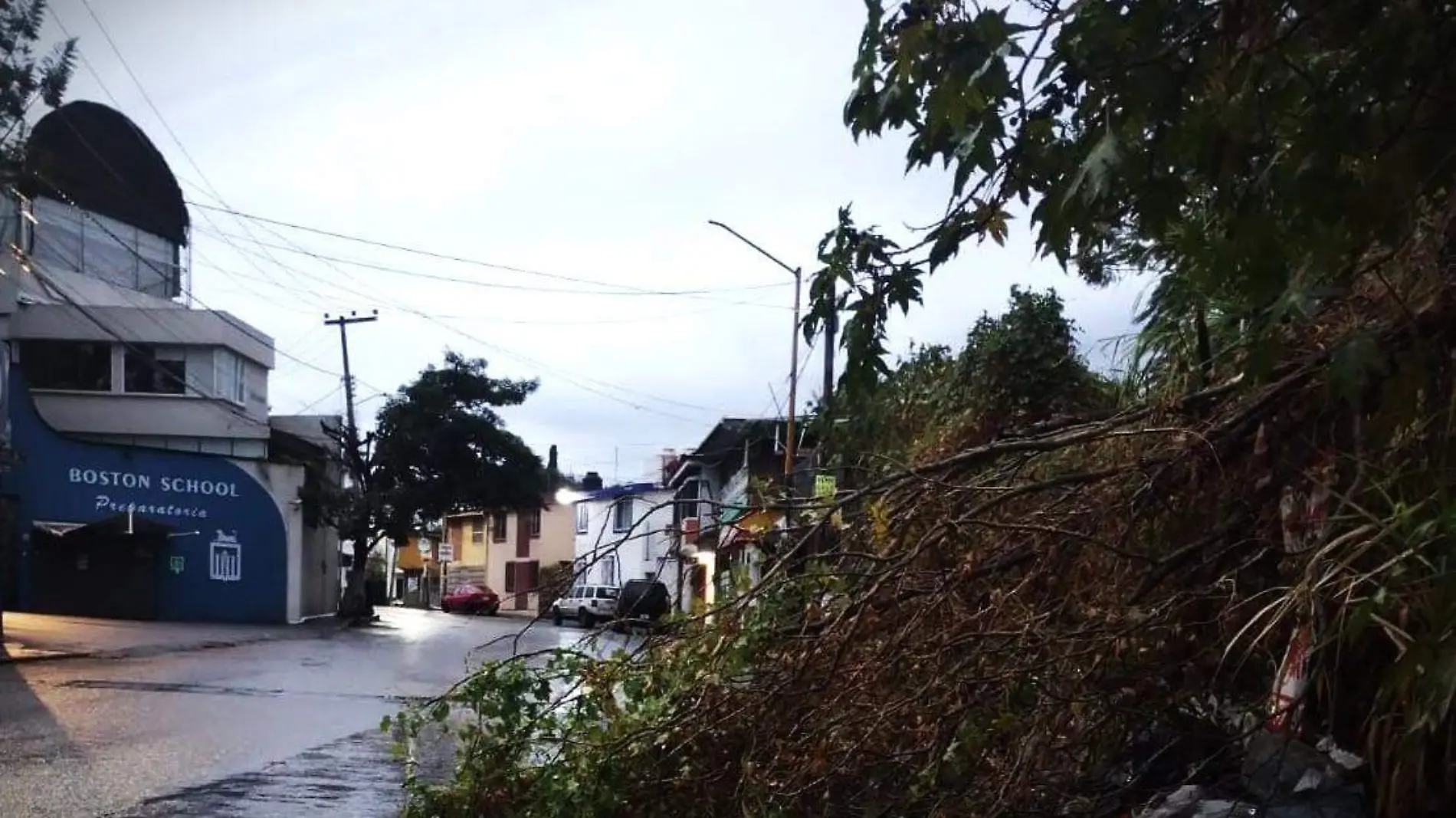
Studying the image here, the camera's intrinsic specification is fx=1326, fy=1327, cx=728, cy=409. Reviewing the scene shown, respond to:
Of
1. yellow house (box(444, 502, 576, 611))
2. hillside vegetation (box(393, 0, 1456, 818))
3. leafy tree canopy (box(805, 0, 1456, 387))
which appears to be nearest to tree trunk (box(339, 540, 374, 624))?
yellow house (box(444, 502, 576, 611))

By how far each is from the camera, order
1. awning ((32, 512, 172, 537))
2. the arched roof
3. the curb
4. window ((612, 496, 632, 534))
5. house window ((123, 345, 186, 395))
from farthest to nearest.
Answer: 1. the arched roof
2. house window ((123, 345, 186, 395))
3. awning ((32, 512, 172, 537))
4. the curb
5. window ((612, 496, 632, 534))

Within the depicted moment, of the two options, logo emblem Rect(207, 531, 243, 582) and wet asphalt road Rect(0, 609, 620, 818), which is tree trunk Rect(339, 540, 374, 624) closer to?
logo emblem Rect(207, 531, 243, 582)

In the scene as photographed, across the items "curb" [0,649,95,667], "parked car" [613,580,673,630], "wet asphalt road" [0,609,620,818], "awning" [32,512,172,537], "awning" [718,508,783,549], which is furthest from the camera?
"awning" [32,512,172,537]

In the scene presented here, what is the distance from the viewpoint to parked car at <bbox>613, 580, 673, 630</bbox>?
19.5 feet

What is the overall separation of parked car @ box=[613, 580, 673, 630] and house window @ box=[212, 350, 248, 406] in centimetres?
3309

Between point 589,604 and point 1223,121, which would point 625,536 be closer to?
point 1223,121

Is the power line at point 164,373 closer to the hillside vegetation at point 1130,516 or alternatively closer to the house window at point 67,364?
the house window at point 67,364

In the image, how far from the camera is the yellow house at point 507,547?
6950 centimetres

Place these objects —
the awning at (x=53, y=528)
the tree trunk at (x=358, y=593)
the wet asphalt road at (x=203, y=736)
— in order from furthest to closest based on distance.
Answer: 1. the tree trunk at (x=358, y=593)
2. the awning at (x=53, y=528)
3. the wet asphalt road at (x=203, y=736)

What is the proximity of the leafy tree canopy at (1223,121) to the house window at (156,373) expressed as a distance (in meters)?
36.1

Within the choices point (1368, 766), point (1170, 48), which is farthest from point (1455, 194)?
point (1368, 766)

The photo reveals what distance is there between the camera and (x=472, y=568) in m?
79.1

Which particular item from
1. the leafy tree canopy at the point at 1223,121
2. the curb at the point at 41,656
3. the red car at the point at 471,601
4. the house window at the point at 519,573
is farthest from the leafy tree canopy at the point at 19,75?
the house window at the point at 519,573

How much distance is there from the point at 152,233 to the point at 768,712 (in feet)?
139
